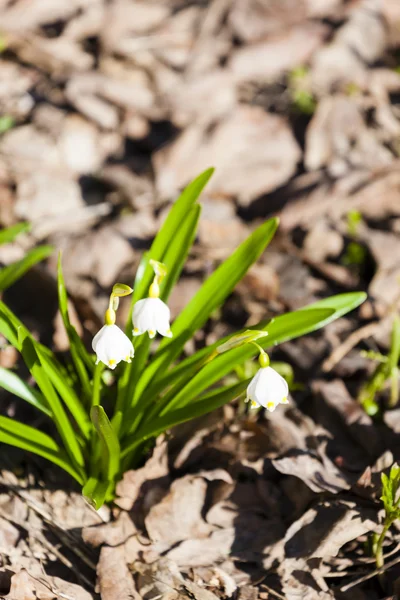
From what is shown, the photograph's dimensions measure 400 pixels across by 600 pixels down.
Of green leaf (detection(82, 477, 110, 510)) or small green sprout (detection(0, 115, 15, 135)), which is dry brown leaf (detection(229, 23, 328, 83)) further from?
green leaf (detection(82, 477, 110, 510))

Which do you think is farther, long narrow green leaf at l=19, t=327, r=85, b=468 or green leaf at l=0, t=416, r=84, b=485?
green leaf at l=0, t=416, r=84, b=485

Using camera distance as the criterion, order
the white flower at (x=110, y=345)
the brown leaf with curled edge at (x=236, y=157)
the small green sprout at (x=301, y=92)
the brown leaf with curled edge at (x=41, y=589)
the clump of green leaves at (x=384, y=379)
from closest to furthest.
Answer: the white flower at (x=110, y=345)
the brown leaf with curled edge at (x=41, y=589)
the clump of green leaves at (x=384, y=379)
the brown leaf with curled edge at (x=236, y=157)
the small green sprout at (x=301, y=92)

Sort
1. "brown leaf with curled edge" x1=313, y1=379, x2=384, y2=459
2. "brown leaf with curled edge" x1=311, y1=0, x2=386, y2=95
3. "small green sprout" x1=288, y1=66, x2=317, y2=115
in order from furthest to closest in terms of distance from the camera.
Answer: "brown leaf with curled edge" x1=311, y1=0, x2=386, y2=95 < "small green sprout" x1=288, y1=66, x2=317, y2=115 < "brown leaf with curled edge" x1=313, y1=379, x2=384, y2=459

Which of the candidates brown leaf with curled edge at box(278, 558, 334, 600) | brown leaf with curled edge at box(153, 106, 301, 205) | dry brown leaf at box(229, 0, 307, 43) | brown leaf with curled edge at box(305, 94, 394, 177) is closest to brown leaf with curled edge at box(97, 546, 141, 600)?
brown leaf with curled edge at box(278, 558, 334, 600)

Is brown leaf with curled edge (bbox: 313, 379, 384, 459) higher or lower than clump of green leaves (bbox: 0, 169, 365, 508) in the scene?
lower

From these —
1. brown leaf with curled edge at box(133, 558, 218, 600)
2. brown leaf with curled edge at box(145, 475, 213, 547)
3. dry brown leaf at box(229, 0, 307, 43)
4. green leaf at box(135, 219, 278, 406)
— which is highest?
dry brown leaf at box(229, 0, 307, 43)

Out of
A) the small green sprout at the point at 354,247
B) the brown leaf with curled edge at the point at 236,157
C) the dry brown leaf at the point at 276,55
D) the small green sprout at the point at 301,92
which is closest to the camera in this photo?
the small green sprout at the point at 354,247

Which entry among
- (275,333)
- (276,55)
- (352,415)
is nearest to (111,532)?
(275,333)

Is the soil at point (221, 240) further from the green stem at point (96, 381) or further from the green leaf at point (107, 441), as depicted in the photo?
the green stem at point (96, 381)

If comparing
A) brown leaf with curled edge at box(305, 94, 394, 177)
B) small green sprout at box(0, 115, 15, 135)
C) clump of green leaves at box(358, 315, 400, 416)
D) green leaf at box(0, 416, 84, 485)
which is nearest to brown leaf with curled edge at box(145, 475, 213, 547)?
green leaf at box(0, 416, 84, 485)

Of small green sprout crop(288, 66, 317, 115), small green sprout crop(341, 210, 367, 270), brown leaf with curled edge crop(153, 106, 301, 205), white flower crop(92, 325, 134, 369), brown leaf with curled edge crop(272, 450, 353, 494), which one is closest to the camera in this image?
white flower crop(92, 325, 134, 369)

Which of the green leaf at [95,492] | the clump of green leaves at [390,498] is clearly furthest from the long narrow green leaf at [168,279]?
the clump of green leaves at [390,498]
